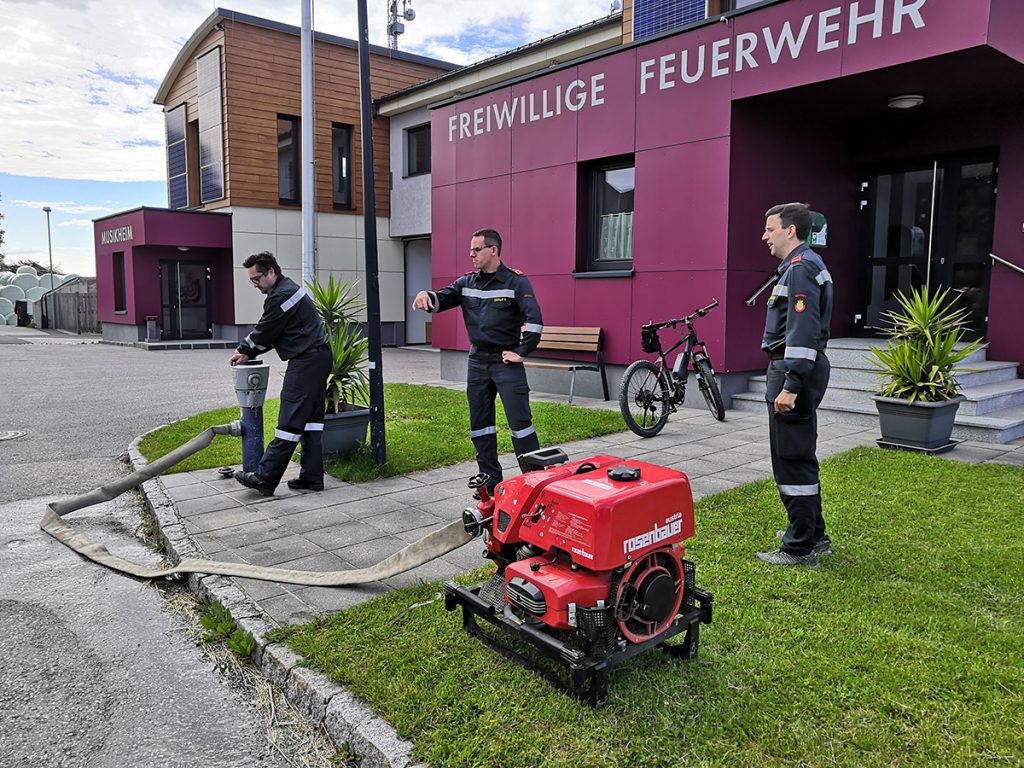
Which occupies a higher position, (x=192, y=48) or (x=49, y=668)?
(x=192, y=48)

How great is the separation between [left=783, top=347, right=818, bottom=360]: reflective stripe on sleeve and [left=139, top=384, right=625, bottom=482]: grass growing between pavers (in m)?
3.56

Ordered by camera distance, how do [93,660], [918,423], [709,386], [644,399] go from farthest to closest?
[709,386] < [644,399] < [918,423] < [93,660]

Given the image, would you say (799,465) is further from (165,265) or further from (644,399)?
(165,265)

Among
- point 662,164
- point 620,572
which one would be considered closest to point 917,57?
point 662,164

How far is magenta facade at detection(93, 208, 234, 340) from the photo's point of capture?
2130cm

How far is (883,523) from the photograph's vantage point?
15.8 ft

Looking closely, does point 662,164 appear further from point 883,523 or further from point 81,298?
point 81,298

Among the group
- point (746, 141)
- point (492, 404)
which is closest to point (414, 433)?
point (492, 404)

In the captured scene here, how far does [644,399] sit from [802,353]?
13.6ft

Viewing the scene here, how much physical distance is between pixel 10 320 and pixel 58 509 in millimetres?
42588

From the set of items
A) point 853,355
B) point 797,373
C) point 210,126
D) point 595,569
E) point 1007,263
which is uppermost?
point 210,126

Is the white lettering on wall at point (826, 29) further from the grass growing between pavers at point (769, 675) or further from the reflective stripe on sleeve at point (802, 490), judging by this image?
the reflective stripe on sleeve at point (802, 490)

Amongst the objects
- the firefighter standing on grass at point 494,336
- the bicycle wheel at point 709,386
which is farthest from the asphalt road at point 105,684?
the bicycle wheel at point 709,386

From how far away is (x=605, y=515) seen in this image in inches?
102
